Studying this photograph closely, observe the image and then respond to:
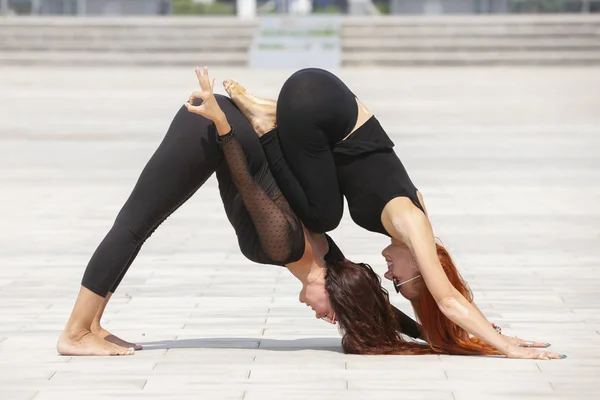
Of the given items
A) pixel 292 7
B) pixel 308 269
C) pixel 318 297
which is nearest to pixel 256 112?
pixel 308 269

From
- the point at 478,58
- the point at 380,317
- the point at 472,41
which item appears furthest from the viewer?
the point at 472,41

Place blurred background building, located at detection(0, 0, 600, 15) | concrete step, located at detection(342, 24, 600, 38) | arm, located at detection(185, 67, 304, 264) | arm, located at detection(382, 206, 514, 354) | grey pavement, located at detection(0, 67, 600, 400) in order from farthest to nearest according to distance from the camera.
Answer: blurred background building, located at detection(0, 0, 600, 15), concrete step, located at detection(342, 24, 600, 38), arm, located at detection(185, 67, 304, 264), arm, located at detection(382, 206, 514, 354), grey pavement, located at detection(0, 67, 600, 400)

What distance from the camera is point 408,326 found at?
598cm

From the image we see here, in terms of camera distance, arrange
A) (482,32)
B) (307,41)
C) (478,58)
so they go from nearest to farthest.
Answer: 1. (478,58)
2. (482,32)
3. (307,41)

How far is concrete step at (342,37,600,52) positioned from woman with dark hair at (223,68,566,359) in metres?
26.1

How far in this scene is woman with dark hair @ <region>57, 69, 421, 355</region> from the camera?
5.59 m

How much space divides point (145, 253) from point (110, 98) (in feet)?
48.6

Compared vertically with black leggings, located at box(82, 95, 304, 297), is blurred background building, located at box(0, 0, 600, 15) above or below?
below

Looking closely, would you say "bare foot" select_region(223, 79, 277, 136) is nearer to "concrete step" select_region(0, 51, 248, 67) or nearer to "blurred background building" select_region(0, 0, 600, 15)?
"concrete step" select_region(0, 51, 248, 67)

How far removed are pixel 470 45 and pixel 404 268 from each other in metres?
26.9

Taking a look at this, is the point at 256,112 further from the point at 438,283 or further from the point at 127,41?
the point at 127,41

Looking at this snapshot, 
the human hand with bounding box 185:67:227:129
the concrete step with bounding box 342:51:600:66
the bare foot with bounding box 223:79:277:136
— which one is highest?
the human hand with bounding box 185:67:227:129

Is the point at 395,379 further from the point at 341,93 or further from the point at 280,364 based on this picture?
the point at 341,93

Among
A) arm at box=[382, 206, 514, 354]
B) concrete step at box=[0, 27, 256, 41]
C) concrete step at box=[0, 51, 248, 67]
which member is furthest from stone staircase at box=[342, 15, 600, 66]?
arm at box=[382, 206, 514, 354]
